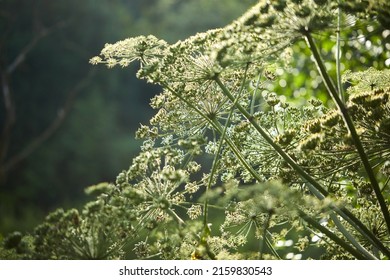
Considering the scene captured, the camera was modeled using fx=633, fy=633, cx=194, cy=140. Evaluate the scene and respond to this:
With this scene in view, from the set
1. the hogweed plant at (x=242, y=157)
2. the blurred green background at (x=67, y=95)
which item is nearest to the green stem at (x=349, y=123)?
the hogweed plant at (x=242, y=157)

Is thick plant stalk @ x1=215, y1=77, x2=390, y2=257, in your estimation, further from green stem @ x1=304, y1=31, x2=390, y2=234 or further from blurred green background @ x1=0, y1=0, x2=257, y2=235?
blurred green background @ x1=0, y1=0, x2=257, y2=235

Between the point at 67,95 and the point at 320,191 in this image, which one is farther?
the point at 67,95

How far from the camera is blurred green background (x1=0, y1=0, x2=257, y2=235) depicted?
16156 mm

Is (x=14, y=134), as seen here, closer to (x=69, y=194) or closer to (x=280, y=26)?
(x=69, y=194)

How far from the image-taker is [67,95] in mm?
17969

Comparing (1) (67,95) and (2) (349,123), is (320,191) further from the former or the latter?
(1) (67,95)

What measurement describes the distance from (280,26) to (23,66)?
1636 centimetres

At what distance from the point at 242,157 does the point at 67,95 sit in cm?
1688

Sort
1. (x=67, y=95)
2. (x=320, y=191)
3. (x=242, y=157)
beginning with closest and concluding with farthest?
(x=320, y=191), (x=242, y=157), (x=67, y=95)

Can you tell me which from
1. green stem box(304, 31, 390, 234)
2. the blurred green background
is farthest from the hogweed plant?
the blurred green background

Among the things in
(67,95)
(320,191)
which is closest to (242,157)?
(320,191)

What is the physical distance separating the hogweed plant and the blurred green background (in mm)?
13976
